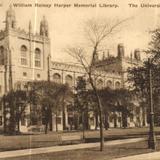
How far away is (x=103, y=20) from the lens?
12.8 m

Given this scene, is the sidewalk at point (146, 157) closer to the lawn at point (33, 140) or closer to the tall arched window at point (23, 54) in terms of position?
the lawn at point (33, 140)

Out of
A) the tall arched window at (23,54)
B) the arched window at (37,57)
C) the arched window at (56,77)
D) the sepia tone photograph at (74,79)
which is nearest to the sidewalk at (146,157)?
the sepia tone photograph at (74,79)

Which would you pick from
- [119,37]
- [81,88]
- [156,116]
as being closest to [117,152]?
[119,37]

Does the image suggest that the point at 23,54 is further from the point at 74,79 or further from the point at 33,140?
the point at 74,79

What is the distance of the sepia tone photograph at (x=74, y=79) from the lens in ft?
38.8

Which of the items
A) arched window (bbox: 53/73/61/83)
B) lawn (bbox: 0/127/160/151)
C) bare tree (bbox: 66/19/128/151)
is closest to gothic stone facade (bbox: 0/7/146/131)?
arched window (bbox: 53/73/61/83)

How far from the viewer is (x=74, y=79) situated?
38688 mm

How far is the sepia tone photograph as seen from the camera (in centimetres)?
1181

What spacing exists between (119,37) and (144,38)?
85cm

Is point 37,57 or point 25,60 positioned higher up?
point 37,57

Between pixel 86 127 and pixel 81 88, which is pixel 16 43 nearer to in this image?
pixel 81 88

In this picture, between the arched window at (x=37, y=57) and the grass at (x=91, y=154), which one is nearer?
the grass at (x=91, y=154)

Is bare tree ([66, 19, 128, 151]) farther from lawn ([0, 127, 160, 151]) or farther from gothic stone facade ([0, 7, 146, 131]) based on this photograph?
gothic stone facade ([0, 7, 146, 131])

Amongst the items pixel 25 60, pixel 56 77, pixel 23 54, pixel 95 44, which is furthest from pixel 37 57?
pixel 95 44
